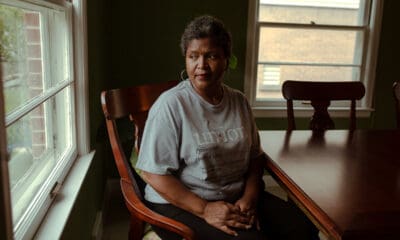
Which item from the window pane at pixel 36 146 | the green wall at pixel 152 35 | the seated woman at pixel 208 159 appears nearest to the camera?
the window pane at pixel 36 146

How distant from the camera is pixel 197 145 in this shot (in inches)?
57.1

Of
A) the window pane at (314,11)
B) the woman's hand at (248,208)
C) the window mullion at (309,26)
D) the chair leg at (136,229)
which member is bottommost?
the chair leg at (136,229)

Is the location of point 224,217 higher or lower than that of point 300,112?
lower

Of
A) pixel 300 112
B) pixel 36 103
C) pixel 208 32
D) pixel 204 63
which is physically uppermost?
pixel 208 32

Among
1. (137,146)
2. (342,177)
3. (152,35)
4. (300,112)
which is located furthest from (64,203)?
(300,112)

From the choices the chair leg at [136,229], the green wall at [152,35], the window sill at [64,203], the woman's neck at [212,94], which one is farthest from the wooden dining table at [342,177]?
the green wall at [152,35]

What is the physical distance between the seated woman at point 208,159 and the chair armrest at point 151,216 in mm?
83

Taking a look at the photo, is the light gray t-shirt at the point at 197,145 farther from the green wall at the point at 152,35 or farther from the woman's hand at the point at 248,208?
the green wall at the point at 152,35

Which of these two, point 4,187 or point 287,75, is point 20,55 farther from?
point 287,75

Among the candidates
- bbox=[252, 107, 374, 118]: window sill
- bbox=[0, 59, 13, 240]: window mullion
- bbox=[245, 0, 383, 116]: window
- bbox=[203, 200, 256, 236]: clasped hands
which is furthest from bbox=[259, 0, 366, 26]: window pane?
bbox=[0, 59, 13, 240]: window mullion

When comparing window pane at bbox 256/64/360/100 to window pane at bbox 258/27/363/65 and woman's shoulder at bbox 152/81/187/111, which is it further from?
woman's shoulder at bbox 152/81/187/111

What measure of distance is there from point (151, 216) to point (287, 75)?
2.22 m

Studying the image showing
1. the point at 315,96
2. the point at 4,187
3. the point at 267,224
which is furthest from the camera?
the point at 315,96

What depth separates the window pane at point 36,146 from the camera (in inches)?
46.0
